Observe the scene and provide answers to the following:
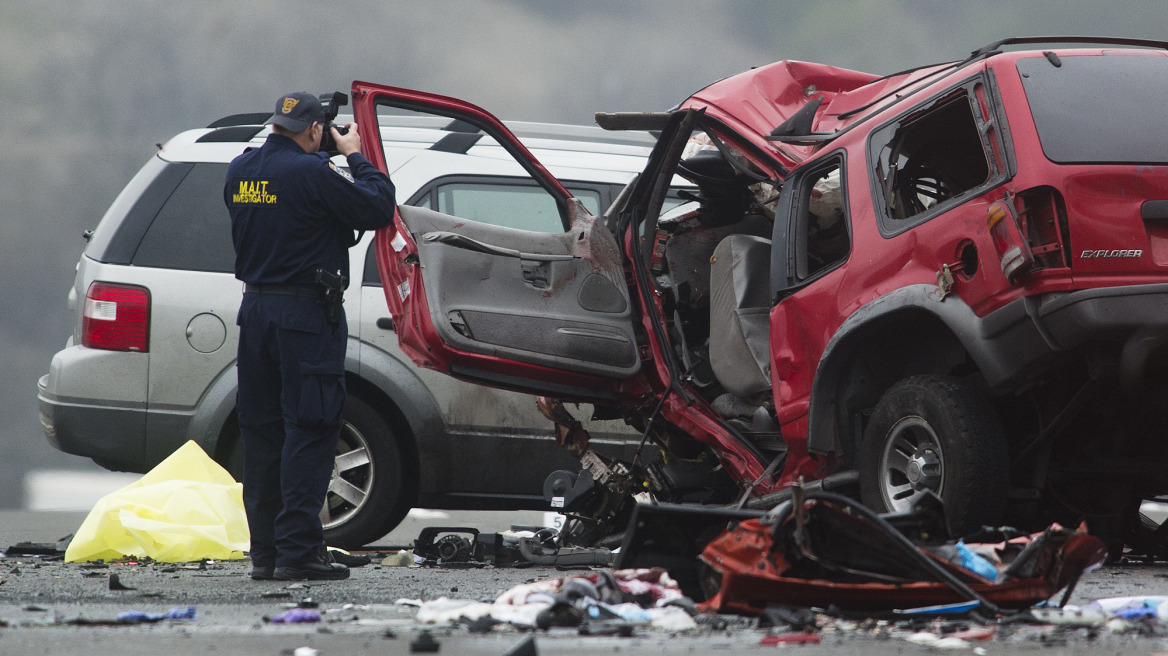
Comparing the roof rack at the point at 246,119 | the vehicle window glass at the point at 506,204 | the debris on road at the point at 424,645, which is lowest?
the debris on road at the point at 424,645

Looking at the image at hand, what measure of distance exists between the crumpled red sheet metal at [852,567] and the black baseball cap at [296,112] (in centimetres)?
250

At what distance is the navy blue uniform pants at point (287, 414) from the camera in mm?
4637

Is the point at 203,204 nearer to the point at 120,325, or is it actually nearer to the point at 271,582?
the point at 120,325

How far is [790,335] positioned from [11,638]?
2.91 m

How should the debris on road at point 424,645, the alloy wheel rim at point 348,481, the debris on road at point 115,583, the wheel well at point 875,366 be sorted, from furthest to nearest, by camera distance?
the alloy wheel rim at point 348,481 < the wheel well at point 875,366 < the debris on road at point 115,583 < the debris on road at point 424,645

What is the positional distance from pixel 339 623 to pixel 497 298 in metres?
2.04

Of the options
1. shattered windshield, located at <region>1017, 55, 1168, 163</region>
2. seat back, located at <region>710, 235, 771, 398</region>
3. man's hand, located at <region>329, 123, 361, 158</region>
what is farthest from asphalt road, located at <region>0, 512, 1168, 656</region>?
man's hand, located at <region>329, 123, 361, 158</region>

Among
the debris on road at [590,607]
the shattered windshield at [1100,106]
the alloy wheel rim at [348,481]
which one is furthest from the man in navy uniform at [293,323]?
the shattered windshield at [1100,106]

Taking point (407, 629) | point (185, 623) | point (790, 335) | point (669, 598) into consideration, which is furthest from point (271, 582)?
point (790, 335)

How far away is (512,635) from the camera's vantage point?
310cm

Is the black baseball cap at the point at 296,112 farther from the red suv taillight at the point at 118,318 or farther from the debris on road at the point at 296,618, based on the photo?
the debris on road at the point at 296,618

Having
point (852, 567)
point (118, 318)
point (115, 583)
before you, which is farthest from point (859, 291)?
point (118, 318)

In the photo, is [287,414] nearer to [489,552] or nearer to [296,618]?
[489,552]

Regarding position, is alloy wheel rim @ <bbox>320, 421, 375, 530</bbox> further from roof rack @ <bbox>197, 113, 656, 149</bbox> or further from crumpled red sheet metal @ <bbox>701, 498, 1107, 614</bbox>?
crumpled red sheet metal @ <bbox>701, 498, 1107, 614</bbox>
